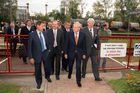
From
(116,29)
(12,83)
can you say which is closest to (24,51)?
(12,83)

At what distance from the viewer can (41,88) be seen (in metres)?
4.26

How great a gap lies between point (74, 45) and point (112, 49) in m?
1.83

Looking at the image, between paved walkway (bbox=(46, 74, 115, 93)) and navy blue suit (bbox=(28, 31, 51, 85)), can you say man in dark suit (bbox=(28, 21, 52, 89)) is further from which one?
paved walkway (bbox=(46, 74, 115, 93))

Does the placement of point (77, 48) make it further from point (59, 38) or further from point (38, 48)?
point (38, 48)

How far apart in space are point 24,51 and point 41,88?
227 centimetres

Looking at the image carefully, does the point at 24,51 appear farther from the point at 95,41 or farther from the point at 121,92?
the point at 121,92

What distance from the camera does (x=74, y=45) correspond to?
4289 mm

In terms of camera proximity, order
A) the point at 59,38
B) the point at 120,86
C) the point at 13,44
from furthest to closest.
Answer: the point at 13,44 < the point at 59,38 < the point at 120,86

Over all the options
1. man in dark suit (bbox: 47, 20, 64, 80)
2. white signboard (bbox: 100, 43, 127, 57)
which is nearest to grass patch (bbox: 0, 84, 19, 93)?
man in dark suit (bbox: 47, 20, 64, 80)

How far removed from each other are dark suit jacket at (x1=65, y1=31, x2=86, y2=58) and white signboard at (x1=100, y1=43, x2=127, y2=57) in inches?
47.4

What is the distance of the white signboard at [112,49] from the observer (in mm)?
5271

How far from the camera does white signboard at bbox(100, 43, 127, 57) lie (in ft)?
17.3

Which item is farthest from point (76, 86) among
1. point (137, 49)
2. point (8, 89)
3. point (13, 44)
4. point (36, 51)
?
point (13, 44)

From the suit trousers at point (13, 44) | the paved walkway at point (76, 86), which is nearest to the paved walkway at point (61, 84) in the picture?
the paved walkway at point (76, 86)
